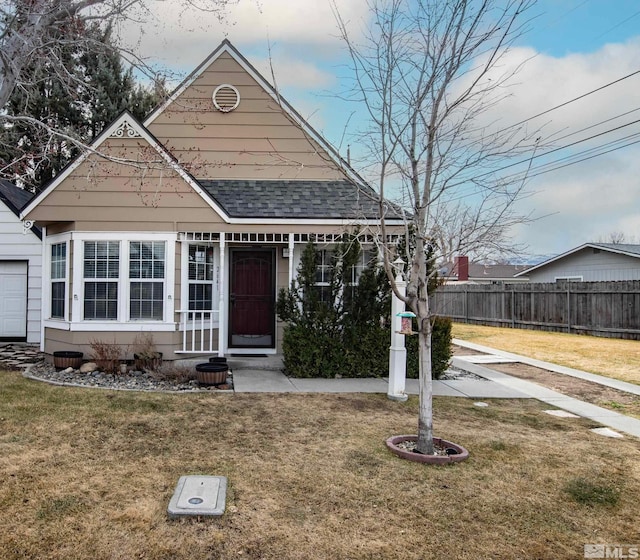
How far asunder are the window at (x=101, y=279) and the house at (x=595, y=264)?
2046cm

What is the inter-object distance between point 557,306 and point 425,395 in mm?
16732

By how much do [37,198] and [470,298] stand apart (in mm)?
20560

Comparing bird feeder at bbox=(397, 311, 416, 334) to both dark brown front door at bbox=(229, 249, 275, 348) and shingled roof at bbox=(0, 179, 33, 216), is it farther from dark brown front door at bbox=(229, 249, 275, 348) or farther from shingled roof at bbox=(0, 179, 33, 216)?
shingled roof at bbox=(0, 179, 33, 216)

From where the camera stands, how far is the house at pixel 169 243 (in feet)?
30.0

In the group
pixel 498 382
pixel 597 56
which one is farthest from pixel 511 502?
pixel 597 56

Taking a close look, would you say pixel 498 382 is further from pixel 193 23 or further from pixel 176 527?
pixel 193 23

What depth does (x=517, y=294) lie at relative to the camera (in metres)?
21.5

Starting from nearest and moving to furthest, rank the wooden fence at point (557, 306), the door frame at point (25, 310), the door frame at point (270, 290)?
the door frame at point (270, 290), the door frame at point (25, 310), the wooden fence at point (557, 306)

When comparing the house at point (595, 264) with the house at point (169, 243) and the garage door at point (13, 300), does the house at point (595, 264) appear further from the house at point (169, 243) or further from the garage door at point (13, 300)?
the garage door at point (13, 300)

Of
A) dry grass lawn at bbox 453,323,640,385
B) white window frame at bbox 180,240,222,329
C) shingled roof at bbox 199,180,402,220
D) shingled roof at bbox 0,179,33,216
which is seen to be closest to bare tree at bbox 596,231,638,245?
dry grass lawn at bbox 453,323,640,385

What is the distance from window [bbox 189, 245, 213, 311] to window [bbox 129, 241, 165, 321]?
61cm

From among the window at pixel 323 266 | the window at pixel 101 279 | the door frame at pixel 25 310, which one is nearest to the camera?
the window at pixel 101 279

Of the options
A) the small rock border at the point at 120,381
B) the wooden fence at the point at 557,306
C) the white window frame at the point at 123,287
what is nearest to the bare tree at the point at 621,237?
the wooden fence at the point at 557,306

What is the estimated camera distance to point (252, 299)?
34.8 ft
